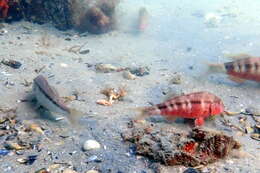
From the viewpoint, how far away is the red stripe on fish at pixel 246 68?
6523mm

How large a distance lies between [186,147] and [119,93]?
281 cm

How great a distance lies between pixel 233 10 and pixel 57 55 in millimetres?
14734

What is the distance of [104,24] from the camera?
11445 mm

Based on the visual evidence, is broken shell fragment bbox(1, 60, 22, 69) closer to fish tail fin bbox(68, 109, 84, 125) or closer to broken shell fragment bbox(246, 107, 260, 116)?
fish tail fin bbox(68, 109, 84, 125)

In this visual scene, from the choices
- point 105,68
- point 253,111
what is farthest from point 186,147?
point 105,68

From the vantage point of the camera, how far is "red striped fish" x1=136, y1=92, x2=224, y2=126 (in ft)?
14.7

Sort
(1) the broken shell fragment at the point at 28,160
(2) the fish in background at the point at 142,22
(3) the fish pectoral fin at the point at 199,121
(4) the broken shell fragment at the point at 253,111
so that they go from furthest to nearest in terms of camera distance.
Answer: (2) the fish in background at the point at 142,22
(4) the broken shell fragment at the point at 253,111
(3) the fish pectoral fin at the point at 199,121
(1) the broken shell fragment at the point at 28,160

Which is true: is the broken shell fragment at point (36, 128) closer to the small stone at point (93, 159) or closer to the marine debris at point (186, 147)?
the small stone at point (93, 159)

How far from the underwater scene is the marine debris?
14 millimetres

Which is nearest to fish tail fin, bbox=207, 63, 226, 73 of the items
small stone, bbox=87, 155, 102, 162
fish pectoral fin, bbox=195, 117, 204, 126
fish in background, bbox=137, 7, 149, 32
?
fish pectoral fin, bbox=195, 117, 204, 126

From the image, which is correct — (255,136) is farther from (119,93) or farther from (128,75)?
(128,75)

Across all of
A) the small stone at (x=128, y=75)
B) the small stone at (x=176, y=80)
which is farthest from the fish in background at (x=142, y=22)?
the small stone at (x=176, y=80)

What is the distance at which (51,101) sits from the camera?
4641 mm

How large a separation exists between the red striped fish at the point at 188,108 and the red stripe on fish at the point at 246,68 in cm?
228
